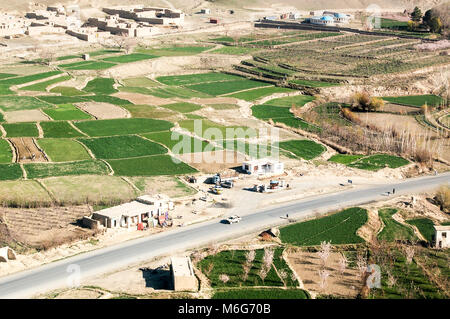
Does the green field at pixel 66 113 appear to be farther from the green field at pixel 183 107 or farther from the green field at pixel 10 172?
the green field at pixel 10 172

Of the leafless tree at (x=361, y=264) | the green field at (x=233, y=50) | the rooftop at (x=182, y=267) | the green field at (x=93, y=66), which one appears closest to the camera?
the rooftop at (x=182, y=267)

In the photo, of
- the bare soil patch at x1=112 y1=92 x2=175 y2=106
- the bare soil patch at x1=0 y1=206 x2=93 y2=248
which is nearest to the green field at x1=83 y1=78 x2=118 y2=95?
the bare soil patch at x1=112 y1=92 x2=175 y2=106

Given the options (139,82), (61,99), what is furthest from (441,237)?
(139,82)

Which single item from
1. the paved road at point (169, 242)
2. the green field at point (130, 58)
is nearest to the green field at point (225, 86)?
the green field at point (130, 58)

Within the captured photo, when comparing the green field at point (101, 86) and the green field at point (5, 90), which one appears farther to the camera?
the green field at point (101, 86)

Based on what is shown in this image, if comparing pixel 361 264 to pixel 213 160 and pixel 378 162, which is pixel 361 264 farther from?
pixel 378 162
